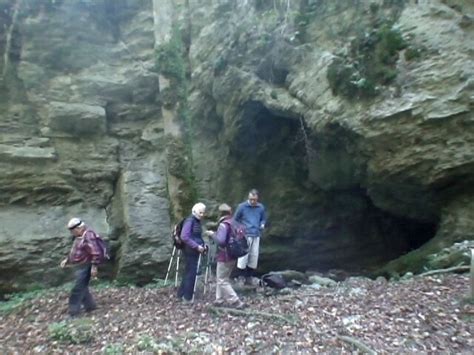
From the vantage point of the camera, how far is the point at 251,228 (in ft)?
28.1

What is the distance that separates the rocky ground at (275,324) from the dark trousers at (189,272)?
254 millimetres

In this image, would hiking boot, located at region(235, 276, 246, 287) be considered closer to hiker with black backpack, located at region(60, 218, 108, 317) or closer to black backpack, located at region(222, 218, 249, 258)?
black backpack, located at region(222, 218, 249, 258)

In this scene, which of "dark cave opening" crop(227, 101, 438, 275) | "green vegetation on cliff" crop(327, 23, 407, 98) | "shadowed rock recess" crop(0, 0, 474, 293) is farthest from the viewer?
"dark cave opening" crop(227, 101, 438, 275)

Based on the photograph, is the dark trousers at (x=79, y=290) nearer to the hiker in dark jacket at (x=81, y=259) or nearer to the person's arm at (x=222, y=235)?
the hiker in dark jacket at (x=81, y=259)

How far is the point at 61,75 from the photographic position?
14008 mm

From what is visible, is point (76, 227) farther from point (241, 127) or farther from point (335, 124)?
point (241, 127)

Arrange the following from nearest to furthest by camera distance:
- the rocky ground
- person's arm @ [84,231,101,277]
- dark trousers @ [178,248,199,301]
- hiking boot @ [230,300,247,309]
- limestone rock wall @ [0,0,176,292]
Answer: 1. the rocky ground
2. hiking boot @ [230,300,247,309]
3. person's arm @ [84,231,101,277]
4. dark trousers @ [178,248,199,301]
5. limestone rock wall @ [0,0,176,292]

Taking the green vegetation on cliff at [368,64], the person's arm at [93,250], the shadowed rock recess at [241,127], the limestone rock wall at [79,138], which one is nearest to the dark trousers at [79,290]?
the person's arm at [93,250]

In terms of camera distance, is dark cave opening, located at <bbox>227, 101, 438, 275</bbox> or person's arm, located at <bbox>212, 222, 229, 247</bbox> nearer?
person's arm, located at <bbox>212, 222, 229, 247</bbox>

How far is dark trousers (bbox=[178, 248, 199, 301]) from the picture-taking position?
7.18 metres

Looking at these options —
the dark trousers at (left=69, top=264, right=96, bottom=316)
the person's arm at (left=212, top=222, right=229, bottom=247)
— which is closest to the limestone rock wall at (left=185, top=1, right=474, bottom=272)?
the person's arm at (left=212, top=222, right=229, bottom=247)

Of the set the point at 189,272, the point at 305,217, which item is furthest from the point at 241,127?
the point at 189,272

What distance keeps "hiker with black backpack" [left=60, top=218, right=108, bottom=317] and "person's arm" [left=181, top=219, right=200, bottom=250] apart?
4.40 feet

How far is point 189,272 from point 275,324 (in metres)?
1.91
